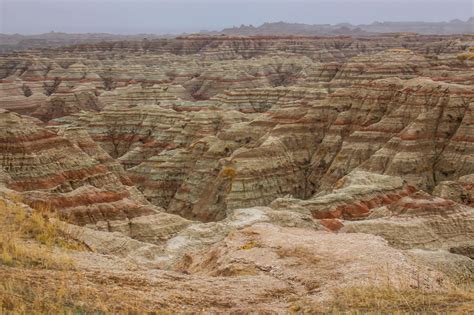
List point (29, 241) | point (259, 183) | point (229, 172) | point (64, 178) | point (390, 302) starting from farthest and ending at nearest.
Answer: point (259, 183) < point (229, 172) < point (64, 178) < point (29, 241) < point (390, 302)

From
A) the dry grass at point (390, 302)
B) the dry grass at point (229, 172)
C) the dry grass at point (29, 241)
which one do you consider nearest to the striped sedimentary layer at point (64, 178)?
the dry grass at point (229, 172)

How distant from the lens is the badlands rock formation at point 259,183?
1302 cm

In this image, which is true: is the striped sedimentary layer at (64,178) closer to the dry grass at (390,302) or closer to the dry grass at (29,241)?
the dry grass at (29,241)

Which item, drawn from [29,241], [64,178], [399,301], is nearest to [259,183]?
[64,178]

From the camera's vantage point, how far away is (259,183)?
5034cm

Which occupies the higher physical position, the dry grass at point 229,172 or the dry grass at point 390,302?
the dry grass at point 390,302

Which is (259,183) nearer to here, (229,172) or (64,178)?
(229,172)

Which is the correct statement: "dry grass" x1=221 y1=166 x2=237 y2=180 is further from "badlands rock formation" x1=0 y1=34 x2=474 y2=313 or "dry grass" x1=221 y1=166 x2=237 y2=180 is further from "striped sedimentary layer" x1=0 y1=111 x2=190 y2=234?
"striped sedimentary layer" x1=0 y1=111 x2=190 y2=234

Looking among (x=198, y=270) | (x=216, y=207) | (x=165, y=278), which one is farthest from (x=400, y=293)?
(x=216, y=207)

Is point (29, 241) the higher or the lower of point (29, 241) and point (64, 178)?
the higher

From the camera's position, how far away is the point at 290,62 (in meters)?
140

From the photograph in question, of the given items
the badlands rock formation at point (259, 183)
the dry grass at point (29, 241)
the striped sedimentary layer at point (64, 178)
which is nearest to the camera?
the dry grass at point (29, 241)

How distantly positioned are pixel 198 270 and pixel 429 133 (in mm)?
41090

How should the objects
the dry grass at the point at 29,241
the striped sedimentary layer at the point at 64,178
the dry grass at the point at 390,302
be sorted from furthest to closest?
the striped sedimentary layer at the point at 64,178
the dry grass at the point at 29,241
the dry grass at the point at 390,302
